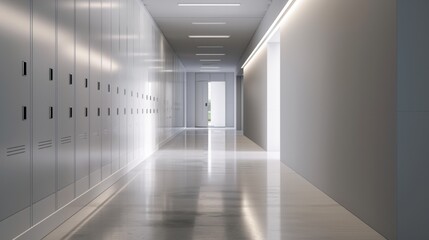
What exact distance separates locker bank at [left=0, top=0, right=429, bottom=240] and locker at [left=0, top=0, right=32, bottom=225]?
2 centimetres

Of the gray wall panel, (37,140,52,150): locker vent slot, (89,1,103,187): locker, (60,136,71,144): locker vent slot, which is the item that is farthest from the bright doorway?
(37,140,52,150): locker vent slot

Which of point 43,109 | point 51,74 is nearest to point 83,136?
point 51,74

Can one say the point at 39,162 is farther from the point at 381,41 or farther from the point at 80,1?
the point at 381,41

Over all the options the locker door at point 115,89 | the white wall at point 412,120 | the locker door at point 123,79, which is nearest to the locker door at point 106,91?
the locker door at point 115,89

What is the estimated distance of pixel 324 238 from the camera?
605 cm

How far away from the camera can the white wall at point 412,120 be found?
18.1 feet

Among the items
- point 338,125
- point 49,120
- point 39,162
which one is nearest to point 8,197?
point 39,162

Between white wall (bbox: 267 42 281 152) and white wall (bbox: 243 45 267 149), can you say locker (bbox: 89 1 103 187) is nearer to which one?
white wall (bbox: 267 42 281 152)

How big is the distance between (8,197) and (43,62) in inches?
77.1

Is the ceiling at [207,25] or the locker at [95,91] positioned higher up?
the ceiling at [207,25]

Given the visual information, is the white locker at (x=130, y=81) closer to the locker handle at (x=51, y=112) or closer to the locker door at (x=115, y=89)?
the locker door at (x=115, y=89)

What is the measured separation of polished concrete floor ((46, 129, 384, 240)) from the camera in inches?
247

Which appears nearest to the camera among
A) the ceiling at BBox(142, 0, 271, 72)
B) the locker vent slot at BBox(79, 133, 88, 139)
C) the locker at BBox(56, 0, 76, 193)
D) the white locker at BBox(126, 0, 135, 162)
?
the locker at BBox(56, 0, 76, 193)

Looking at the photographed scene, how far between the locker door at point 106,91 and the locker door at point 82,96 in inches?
51.1
